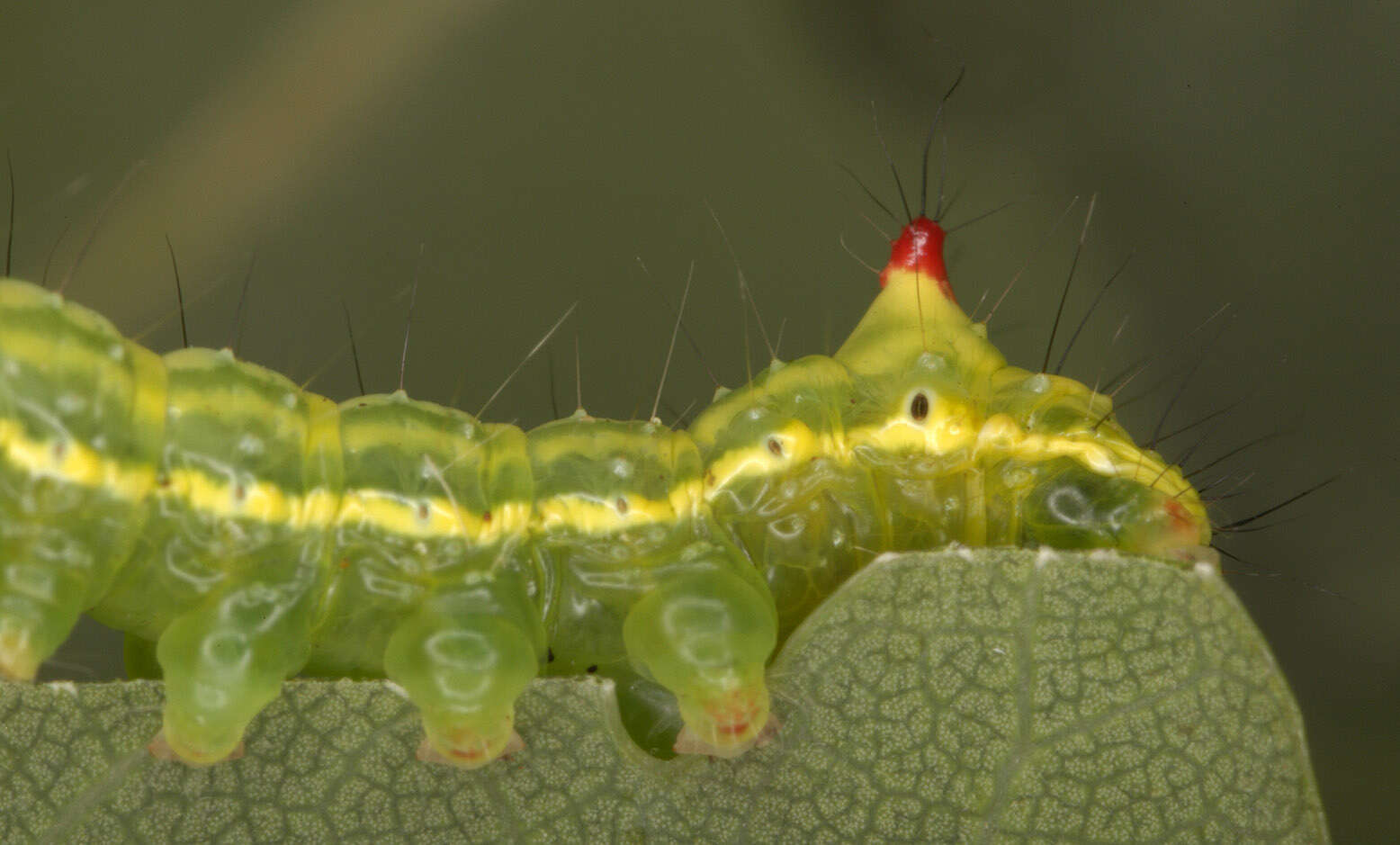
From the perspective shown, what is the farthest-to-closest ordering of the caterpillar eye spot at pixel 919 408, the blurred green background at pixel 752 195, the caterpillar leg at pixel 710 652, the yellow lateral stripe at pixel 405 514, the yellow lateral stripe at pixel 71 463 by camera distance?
the blurred green background at pixel 752 195
the caterpillar eye spot at pixel 919 408
the yellow lateral stripe at pixel 405 514
the caterpillar leg at pixel 710 652
the yellow lateral stripe at pixel 71 463

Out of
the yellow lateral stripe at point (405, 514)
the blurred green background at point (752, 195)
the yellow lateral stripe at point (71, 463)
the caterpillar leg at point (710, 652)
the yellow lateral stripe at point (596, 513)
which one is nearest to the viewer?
the yellow lateral stripe at point (71, 463)

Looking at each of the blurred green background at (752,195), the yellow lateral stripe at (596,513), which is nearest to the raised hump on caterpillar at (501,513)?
the yellow lateral stripe at (596,513)

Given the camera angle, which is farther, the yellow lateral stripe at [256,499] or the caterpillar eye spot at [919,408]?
the caterpillar eye spot at [919,408]

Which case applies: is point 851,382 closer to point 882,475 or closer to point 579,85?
point 882,475

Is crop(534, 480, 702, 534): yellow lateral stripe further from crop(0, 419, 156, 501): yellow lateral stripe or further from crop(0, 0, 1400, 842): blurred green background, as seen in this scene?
crop(0, 0, 1400, 842): blurred green background

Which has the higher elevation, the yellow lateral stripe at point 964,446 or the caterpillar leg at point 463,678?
→ the yellow lateral stripe at point 964,446

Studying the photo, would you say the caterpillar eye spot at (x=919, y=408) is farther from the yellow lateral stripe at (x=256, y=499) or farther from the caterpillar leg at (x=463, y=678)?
the caterpillar leg at (x=463, y=678)

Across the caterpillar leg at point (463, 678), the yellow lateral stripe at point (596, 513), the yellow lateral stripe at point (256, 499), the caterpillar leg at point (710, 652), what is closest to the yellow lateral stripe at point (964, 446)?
the yellow lateral stripe at point (596, 513)

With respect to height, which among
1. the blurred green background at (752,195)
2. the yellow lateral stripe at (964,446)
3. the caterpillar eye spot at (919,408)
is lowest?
the yellow lateral stripe at (964,446)
